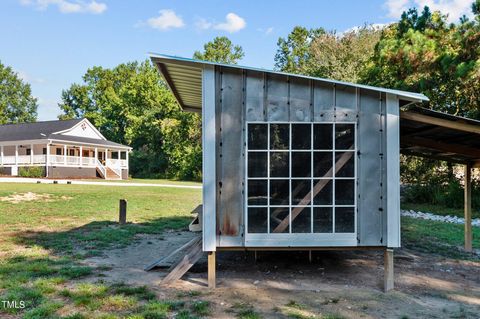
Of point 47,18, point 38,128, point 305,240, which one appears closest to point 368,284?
point 305,240

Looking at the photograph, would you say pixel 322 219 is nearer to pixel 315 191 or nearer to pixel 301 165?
pixel 315 191

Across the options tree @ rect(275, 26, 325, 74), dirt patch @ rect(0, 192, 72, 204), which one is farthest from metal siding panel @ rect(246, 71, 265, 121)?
tree @ rect(275, 26, 325, 74)

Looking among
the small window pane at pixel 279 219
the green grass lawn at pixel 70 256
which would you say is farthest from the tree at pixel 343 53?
the small window pane at pixel 279 219

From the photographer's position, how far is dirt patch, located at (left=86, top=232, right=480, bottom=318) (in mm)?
4168

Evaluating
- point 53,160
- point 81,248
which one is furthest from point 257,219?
point 53,160

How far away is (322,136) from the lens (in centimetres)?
496

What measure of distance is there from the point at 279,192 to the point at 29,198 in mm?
12599

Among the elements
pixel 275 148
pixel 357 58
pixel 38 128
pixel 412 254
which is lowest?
pixel 412 254

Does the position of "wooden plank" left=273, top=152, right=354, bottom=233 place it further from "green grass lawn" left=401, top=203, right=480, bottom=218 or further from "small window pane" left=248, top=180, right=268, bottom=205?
"green grass lawn" left=401, top=203, right=480, bottom=218

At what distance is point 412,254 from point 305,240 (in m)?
3.24

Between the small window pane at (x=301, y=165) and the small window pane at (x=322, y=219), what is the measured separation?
47 cm

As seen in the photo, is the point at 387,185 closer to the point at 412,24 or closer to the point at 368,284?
the point at 368,284

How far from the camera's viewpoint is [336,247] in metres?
4.95

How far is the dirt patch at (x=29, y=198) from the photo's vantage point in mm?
13773
